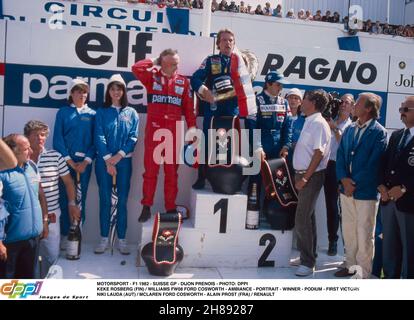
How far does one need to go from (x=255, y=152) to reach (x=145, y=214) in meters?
1.22

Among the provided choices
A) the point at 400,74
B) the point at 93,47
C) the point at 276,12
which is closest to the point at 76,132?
the point at 93,47

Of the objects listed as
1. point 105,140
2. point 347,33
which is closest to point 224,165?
point 105,140

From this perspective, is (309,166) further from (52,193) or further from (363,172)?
(52,193)

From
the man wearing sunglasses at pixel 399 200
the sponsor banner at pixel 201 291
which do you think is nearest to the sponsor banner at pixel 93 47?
the man wearing sunglasses at pixel 399 200

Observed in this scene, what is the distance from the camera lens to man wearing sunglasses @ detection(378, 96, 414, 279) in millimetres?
3568

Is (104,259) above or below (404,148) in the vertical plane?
below

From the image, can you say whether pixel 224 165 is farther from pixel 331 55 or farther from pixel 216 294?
pixel 331 55

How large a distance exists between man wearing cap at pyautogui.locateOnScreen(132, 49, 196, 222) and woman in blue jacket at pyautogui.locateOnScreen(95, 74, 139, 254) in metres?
0.17

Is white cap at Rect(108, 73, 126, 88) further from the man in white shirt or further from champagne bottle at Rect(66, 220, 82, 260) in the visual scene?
the man in white shirt

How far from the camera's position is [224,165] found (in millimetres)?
4426

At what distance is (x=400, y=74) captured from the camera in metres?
5.64

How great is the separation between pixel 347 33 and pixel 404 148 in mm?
12575

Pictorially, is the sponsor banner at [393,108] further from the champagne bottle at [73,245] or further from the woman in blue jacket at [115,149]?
the champagne bottle at [73,245]
